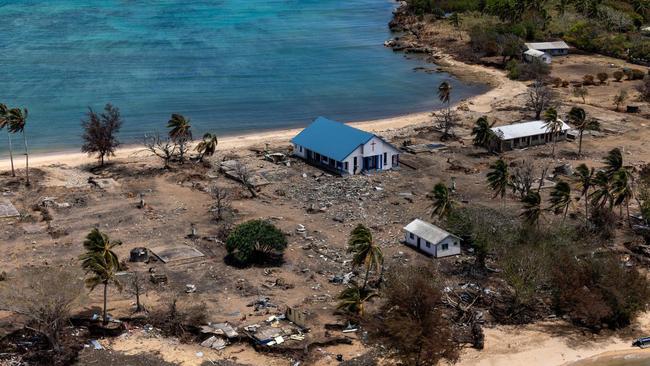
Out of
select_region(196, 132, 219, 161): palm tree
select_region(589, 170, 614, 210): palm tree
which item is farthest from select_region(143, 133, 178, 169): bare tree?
select_region(589, 170, 614, 210): palm tree

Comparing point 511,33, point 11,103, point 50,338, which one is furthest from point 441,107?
point 50,338

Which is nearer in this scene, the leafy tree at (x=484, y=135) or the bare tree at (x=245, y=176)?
the bare tree at (x=245, y=176)

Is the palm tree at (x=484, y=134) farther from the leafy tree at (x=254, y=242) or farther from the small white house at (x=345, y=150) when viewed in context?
the leafy tree at (x=254, y=242)

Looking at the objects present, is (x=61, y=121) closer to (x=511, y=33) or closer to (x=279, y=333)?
(x=279, y=333)

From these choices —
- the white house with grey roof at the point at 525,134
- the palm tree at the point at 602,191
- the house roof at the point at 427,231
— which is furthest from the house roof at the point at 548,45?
the house roof at the point at 427,231

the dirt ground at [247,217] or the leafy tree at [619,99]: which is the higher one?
the leafy tree at [619,99]

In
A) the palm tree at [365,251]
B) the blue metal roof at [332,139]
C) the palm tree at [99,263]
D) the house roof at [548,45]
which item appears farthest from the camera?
the house roof at [548,45]

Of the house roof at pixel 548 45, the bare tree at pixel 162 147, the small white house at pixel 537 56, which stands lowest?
the bare tree at pixel 162 147
